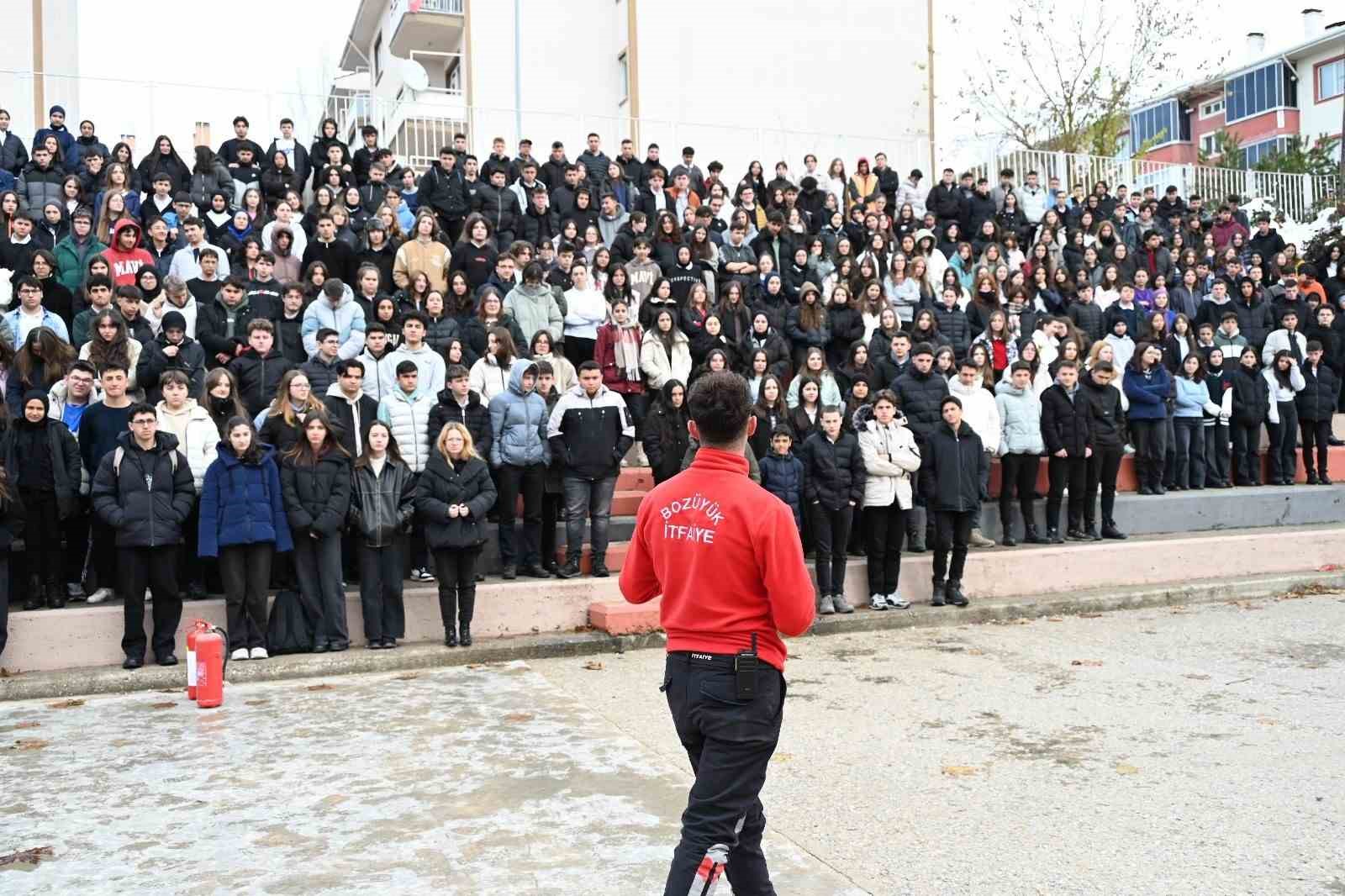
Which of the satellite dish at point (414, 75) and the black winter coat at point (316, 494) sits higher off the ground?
the satellite dish at point (414, 75)

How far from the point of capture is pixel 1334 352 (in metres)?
17.2

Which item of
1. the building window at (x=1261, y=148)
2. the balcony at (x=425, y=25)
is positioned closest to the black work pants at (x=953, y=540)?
the balcony at (x=425, y=25)

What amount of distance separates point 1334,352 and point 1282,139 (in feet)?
123

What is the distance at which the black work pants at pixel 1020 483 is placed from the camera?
41.1 feet

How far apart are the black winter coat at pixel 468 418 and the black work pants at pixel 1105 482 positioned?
664 centimetres

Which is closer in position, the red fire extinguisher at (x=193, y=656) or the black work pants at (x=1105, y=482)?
the red fire extinguisher at (x=193, y=656)

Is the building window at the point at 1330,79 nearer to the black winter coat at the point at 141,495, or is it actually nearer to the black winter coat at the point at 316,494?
the black winter coat at the point at 316,494

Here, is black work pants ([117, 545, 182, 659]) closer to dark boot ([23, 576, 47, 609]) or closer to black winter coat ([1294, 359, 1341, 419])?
dark boot ([23, 576, 47, 609])

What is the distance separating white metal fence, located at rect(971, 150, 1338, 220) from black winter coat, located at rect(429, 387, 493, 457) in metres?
18.6

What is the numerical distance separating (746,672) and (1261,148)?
2197 inches

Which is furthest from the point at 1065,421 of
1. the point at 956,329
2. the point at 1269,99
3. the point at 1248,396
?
the point at 1269,99

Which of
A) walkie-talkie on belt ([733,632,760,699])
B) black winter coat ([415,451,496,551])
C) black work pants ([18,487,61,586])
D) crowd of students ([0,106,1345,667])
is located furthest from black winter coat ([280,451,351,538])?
walkie-talkie on belt ([733,632,760,699])

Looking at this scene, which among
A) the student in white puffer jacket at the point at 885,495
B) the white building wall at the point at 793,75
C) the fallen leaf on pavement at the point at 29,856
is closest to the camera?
the fallen leaf on pavement at the point at 29,856

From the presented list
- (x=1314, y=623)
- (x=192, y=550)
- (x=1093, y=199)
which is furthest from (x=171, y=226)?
(x=1093, y=199)
